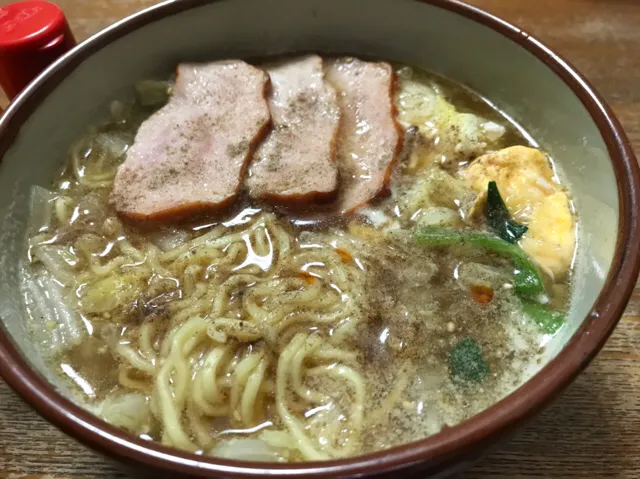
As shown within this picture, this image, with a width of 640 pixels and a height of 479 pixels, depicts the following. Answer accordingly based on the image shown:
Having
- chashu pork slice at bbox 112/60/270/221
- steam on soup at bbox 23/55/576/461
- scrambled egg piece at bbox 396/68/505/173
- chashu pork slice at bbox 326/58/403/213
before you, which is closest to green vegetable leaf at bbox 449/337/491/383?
steam on soup at bbox 23/55/576/461

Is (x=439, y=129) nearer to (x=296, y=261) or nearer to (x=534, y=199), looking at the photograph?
(x=534, y=199)

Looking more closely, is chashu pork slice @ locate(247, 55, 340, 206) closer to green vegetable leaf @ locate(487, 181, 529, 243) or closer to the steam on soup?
the steam on soup

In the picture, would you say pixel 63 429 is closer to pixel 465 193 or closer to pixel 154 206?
pixel 154 206

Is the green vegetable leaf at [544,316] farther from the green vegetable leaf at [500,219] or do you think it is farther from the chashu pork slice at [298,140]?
the chashu pork slice at [298,140]

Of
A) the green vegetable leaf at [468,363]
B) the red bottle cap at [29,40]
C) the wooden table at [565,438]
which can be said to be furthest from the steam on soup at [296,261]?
the red bottle cap at [29,40]

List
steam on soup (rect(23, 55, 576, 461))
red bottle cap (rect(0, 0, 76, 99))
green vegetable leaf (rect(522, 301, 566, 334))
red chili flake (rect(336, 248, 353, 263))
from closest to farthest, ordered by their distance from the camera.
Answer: steam on soup (rect(23, 55, 576, 461)) < green vegetable leaf (rect(522, 301, 566, 334)) < red chili flake (rect(336, 248, 353, 263)) < red bottle cap (rect(0, 0, 76, 99))

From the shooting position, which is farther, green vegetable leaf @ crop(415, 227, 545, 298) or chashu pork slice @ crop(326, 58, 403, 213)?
chashu pork slice @ crop(326, 58, 403, 213)

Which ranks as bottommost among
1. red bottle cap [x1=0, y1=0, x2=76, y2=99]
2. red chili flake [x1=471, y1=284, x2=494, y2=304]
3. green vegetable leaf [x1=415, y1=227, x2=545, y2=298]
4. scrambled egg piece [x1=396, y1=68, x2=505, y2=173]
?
red chili flake [x1=471, y1=284, x2=494, y2=304]
